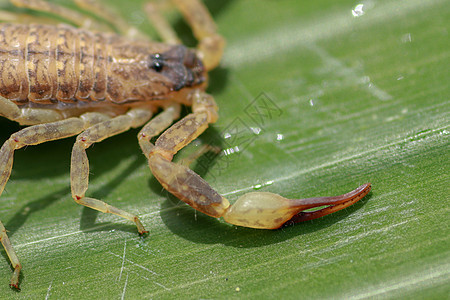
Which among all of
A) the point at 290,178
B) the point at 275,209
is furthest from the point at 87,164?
the point at 290,178

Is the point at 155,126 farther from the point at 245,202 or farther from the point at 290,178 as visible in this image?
the point at 290,178

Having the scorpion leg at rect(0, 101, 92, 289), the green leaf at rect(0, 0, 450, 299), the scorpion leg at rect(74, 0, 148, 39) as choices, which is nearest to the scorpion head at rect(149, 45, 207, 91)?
the green leaf at rect(0, 0, 450, 299)

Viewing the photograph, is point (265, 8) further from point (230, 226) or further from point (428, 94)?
point (230, 226)


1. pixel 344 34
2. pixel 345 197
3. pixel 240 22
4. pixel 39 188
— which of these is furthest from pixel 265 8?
pixel 39 188

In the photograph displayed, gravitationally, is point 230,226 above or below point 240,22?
below

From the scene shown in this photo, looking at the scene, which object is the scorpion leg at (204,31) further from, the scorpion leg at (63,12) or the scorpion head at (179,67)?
the scorpion leg at (63,12)

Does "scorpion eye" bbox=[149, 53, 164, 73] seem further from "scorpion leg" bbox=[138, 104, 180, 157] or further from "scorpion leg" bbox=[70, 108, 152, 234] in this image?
"scorpion leg" bbox=[70, 108, 152, 234]

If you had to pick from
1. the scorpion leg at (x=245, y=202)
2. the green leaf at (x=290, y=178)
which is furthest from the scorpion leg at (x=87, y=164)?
the scorpion leg at (x=245, y=202)

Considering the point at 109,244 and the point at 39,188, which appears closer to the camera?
the point at 109,244
